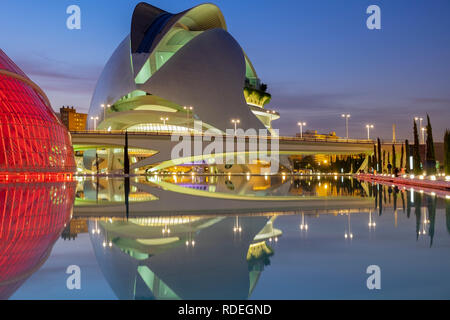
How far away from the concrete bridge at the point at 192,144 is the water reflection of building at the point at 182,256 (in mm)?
43055

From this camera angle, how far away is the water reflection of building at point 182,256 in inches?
164

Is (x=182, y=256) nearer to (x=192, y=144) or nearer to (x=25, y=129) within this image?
(x=25, y=129)

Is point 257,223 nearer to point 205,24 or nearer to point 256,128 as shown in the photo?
point 256,128

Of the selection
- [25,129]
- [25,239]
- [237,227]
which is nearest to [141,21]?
[25,129]

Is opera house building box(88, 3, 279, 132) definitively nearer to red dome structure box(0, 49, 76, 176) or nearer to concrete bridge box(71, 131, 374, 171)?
concrete bridge box(71, 131, 374, 171)

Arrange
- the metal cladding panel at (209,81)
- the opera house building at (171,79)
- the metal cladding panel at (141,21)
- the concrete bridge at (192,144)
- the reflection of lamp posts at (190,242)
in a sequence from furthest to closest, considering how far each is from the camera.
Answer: the metal cladding panel at (141,21)
the metal cladding panel at (209,81)
the opera house building at (171,79)
the concrete bridge at (192,144)
the reflection of lamp posts at (190,242)

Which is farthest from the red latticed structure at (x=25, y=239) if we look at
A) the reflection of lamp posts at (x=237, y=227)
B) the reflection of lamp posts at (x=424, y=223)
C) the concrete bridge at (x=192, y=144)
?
the concrete bridge at (x=192, y=144)

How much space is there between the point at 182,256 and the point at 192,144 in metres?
48.1

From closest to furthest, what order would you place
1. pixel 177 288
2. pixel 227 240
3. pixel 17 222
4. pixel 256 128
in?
pixel 177 288 < pixel 227 240 < pixel 17 222 < pixel 256 128

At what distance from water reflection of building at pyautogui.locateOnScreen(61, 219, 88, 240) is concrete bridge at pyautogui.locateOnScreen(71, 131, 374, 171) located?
42469 millimetres

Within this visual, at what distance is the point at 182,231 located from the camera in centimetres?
817

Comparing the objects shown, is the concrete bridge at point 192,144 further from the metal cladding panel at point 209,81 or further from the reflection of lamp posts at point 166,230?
the reflection of lamp posts at point 166,230

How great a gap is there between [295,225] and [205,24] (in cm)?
6252

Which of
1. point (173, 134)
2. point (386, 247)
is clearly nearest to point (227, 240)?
point (386, 247)
